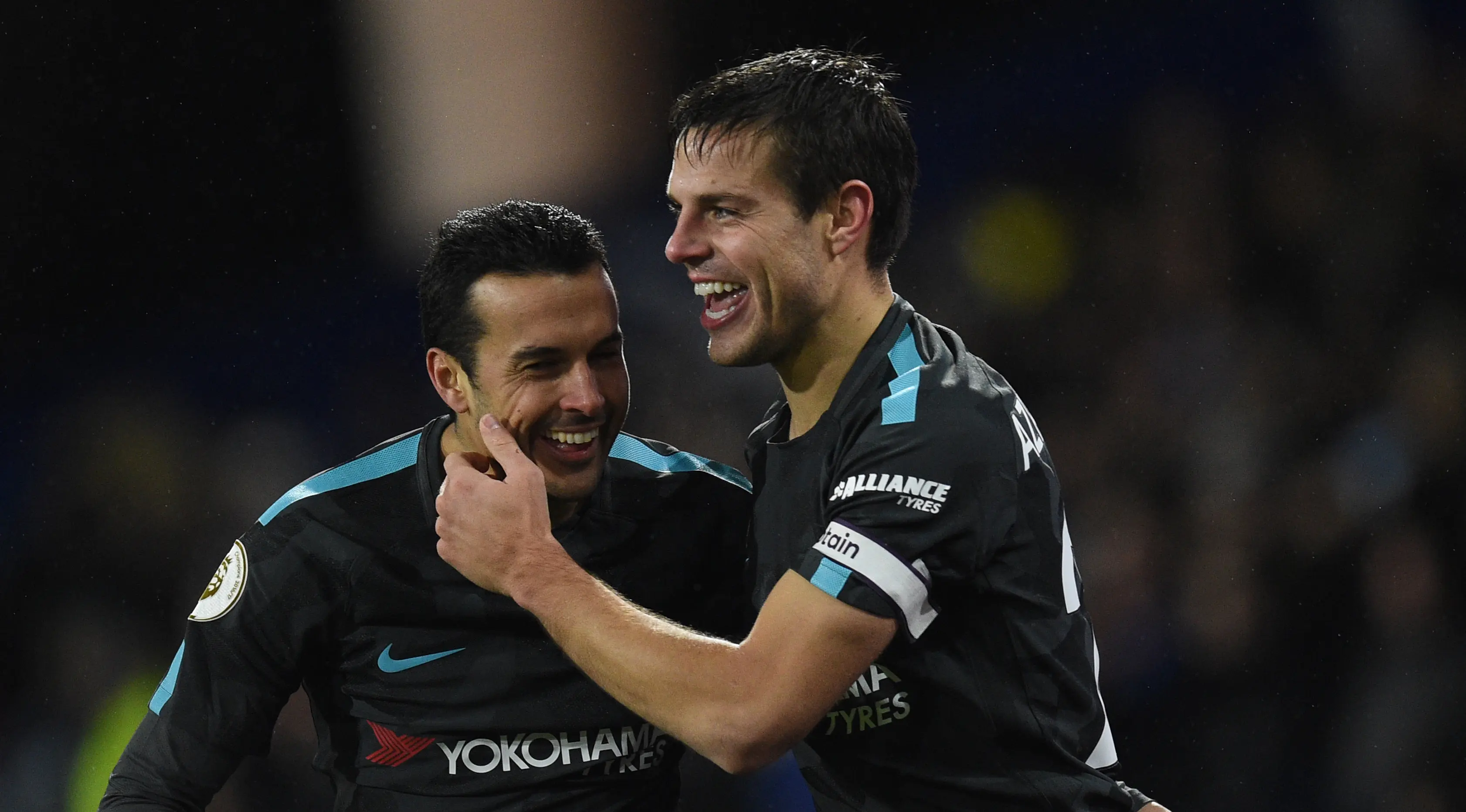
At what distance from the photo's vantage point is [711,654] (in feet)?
5.71

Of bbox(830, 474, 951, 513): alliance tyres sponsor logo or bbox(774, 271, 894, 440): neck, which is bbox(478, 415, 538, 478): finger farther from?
bbox(830, 474, 951, 513): alliance tyres sponsor logo

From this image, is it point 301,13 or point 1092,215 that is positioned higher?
point 301,13

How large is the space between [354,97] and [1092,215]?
258cm

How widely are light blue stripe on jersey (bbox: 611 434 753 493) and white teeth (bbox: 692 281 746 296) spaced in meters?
0.45

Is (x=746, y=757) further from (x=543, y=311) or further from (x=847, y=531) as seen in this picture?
(x=543, y=311)

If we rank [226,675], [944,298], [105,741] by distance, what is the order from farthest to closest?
[944,298] → [105,741] → [226,675]

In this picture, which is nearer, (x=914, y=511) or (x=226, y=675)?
(x=914, y=511)

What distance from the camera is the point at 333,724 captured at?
7.36 feet

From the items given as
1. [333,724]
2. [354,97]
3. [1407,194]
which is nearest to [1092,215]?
[1407,194]

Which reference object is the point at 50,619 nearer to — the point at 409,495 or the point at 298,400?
the point at 298,400

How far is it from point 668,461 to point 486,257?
0.54 meters

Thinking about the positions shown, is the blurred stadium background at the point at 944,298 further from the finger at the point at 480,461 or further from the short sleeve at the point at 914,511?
the short sleeve at the point at 914,511

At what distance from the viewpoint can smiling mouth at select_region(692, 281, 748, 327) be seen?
A: 2.04m

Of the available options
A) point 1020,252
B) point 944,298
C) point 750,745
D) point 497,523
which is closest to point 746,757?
point 750,745
